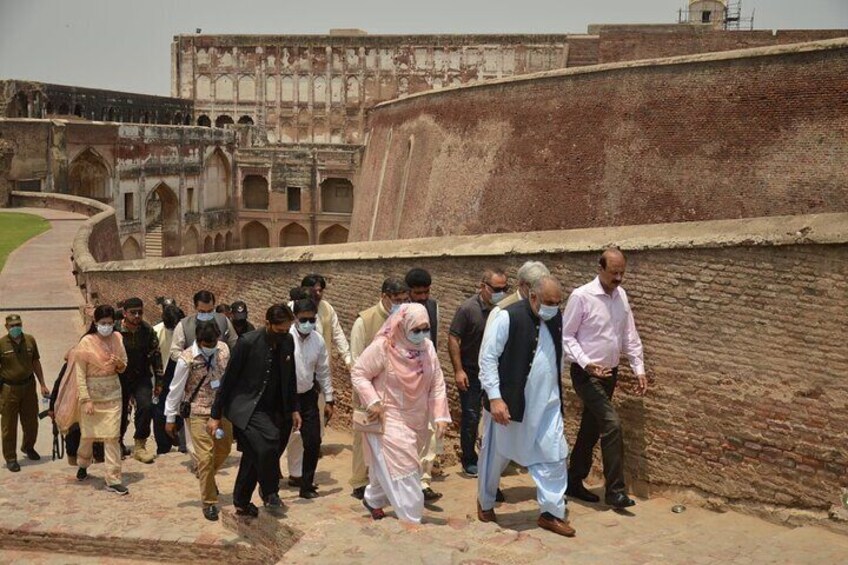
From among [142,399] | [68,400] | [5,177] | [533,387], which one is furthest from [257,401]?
[5,177]

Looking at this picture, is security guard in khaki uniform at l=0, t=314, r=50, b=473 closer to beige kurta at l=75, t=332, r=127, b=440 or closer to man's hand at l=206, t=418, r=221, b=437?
beige kurta at l=75, t=332, r=127, b=440

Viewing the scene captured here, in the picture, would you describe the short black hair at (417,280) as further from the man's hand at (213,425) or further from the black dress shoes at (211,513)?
the black dress shoes at (211,513)

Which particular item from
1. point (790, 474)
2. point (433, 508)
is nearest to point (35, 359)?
point (433, 508)

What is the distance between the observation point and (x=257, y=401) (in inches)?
242

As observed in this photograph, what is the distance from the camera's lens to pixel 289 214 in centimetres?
4616

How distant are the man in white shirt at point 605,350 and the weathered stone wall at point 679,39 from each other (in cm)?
1348

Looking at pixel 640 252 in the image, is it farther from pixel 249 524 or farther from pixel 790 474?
pixel 249 524

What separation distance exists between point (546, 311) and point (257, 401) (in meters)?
1.80

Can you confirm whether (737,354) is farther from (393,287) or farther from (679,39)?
(679,39)

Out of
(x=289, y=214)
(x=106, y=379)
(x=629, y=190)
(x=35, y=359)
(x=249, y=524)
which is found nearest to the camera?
(x=249, y=524)

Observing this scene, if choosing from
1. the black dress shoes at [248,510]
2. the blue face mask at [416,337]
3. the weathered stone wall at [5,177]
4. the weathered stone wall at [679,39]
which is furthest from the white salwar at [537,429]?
the weathered stone wall at [5,177]

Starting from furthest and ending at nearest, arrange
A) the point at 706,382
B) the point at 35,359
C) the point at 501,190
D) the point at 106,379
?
1. the point at 501,190
2. the point at 35,359
3. the point at 106,379
4. the point at 706,382

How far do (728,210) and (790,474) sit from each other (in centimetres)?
622

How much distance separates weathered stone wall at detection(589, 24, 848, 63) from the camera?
18.6 meters
